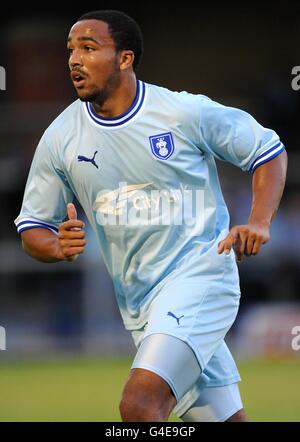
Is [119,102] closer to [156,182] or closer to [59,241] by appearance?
[156,182]

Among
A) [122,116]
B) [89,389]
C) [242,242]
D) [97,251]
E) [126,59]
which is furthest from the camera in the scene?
[97,251]

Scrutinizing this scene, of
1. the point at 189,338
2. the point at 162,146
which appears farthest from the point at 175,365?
the point at 162,146

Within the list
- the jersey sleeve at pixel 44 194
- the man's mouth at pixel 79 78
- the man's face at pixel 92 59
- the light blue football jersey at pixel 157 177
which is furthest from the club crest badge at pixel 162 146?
the jersey sleeve at pixel 44 194

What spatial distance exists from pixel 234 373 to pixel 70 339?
386 inches

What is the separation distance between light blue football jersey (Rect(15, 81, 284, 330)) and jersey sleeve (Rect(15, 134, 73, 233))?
7 cm

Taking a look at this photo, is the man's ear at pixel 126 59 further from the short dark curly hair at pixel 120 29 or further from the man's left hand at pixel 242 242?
the man's left hand at pixel 242 242

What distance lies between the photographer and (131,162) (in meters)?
6.58

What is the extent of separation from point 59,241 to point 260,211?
1.09 meters

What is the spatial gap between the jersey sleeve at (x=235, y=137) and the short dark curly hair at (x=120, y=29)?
0.56 metres

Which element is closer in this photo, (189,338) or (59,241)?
(189,338)

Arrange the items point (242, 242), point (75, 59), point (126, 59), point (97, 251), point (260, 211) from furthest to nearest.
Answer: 1. point (97, 251)
2. point (126, 59)
3. point (75, 59)
4. point (260, 211)
5. point (242, 242)

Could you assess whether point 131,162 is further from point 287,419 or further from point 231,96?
point 231,96

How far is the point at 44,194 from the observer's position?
22.5 feet
